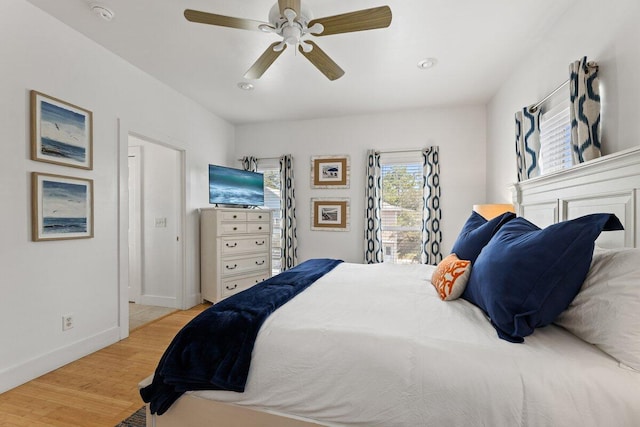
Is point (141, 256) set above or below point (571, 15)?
below

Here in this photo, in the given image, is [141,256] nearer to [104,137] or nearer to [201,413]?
[104,137]

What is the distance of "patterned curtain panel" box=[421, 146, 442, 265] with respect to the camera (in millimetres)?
3801

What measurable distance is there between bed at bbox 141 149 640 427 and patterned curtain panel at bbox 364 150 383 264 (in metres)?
2.58

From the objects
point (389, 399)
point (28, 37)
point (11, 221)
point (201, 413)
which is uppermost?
point (28, 37)

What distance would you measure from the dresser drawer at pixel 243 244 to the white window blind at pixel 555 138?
3.37 meters

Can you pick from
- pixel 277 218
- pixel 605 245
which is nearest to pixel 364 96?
pixel 277 218

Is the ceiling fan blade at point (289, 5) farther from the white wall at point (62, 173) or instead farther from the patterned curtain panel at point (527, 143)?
the patterned curtain panel at point (527, 143)

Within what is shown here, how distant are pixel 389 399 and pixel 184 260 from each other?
325cm

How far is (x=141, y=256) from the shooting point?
382 centimetres

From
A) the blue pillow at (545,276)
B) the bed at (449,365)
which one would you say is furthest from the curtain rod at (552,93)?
the blue pillow at (545,276)

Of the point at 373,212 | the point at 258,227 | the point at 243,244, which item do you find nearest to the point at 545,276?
the point at 373,212

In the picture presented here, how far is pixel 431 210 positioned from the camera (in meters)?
3.83

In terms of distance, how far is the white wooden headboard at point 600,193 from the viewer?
1.33m

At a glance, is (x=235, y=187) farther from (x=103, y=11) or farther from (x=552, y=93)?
(x=552, y=93)
